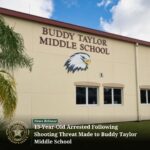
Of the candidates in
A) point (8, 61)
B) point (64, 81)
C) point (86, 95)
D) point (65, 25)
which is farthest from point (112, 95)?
point (8, 61)

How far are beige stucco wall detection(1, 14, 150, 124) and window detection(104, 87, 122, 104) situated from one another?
346 millimetres

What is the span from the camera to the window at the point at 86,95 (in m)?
21.4

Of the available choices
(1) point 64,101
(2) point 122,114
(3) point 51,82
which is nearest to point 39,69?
(3) point 51,82

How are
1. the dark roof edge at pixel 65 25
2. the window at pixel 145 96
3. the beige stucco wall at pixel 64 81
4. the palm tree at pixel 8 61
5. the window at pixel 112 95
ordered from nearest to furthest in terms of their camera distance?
the palm tree at pixel 8 61 → the dark roof edge at pixel 65 25 → the beige stucco wall at pixel 64 81 → the window at pixel 112 95 → the window at pixel 145 96

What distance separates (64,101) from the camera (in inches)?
802

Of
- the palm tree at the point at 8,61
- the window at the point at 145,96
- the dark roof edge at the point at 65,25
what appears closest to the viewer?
the palm tree at the point at 8,61

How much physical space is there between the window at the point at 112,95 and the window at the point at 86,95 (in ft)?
3.37

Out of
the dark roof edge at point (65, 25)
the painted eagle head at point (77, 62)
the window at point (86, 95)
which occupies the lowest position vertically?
the window at point (86, 95)

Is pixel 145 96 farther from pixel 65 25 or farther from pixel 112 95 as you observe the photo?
pixel 65 25

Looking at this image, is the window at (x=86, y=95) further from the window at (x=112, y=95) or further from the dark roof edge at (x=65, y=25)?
the dark roof edge at (x=65, y=25)

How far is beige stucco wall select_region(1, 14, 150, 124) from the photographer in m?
18.7

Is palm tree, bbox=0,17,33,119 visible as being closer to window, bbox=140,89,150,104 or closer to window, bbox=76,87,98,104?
window, bbox=76,87,98,104

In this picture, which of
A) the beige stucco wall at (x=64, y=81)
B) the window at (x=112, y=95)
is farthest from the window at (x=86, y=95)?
the window at (x=112, y=95)

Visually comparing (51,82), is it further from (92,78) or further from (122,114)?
(122,114)
